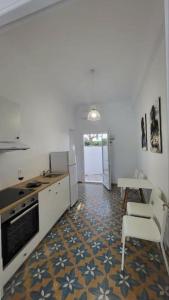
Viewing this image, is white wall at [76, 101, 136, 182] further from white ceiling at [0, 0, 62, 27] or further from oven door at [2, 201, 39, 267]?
white ceiling at [0, 0, 62, 27]

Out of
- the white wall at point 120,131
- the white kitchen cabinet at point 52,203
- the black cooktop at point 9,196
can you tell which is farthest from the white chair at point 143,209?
the white wall at point 120,131

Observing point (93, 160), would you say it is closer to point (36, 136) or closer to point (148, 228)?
point (36, 136)

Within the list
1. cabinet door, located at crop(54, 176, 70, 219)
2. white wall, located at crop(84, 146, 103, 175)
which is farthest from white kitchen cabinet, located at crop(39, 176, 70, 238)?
white wall, located at crop(84, 146, 103, 175)

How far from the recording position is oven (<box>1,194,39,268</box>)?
1521mm

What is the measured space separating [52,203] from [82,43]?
8.47ft

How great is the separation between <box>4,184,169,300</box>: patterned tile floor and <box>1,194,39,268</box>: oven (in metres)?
0.31

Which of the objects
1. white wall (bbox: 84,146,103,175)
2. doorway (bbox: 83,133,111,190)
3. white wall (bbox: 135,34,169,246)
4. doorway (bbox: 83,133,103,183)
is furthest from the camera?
white wall (bbox: 84,146,103,175)

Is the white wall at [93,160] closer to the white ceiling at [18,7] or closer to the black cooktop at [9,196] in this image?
the black cooktop at [9,196]

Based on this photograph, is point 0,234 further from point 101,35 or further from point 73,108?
point 73,108

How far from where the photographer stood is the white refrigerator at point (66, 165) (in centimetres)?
347

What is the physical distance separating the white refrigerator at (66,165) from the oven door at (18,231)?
147 centimetres

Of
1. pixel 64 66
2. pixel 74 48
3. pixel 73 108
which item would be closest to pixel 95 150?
pixel 73 108

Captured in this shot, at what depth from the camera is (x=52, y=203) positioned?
2.56 meters

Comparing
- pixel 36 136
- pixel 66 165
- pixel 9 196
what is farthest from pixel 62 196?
pixel 36 136
